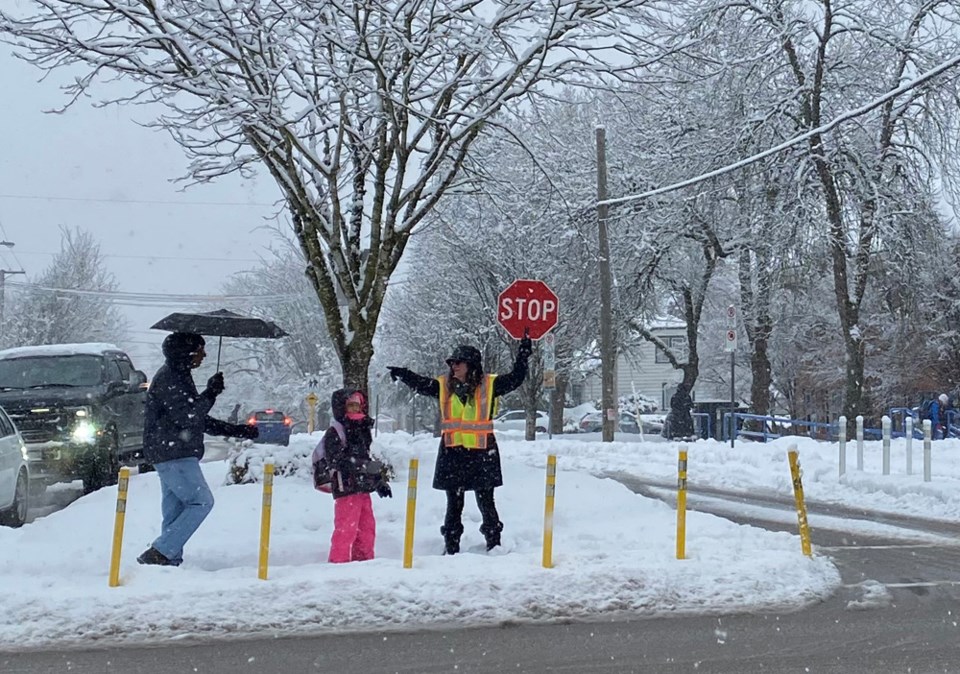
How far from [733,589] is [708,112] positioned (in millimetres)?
19464

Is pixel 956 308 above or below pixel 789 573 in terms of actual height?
above

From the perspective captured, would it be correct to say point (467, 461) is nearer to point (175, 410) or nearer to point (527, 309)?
point (175, 410)

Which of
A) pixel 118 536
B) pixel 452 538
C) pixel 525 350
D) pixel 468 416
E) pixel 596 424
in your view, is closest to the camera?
→ pixel 118 536

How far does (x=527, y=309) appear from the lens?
15.2 meters

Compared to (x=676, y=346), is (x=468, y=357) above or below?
below

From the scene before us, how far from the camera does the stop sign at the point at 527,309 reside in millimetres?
15148

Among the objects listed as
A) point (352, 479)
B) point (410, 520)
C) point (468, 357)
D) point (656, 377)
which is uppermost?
point (656, 377)

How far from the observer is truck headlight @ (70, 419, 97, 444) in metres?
14.3

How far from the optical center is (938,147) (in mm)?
23203

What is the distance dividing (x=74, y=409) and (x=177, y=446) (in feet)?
22.4

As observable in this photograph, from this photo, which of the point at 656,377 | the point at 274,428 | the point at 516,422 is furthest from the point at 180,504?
the point at 656,377

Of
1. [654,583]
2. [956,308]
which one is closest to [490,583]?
[654,583]

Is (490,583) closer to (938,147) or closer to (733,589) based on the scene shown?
(733,589)

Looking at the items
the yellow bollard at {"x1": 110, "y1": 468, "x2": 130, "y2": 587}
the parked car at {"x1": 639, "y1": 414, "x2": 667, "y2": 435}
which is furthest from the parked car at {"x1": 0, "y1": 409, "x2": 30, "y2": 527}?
the parked car at {"x1": 639, "y1": 414, "x2": 667, "y2": 435}
